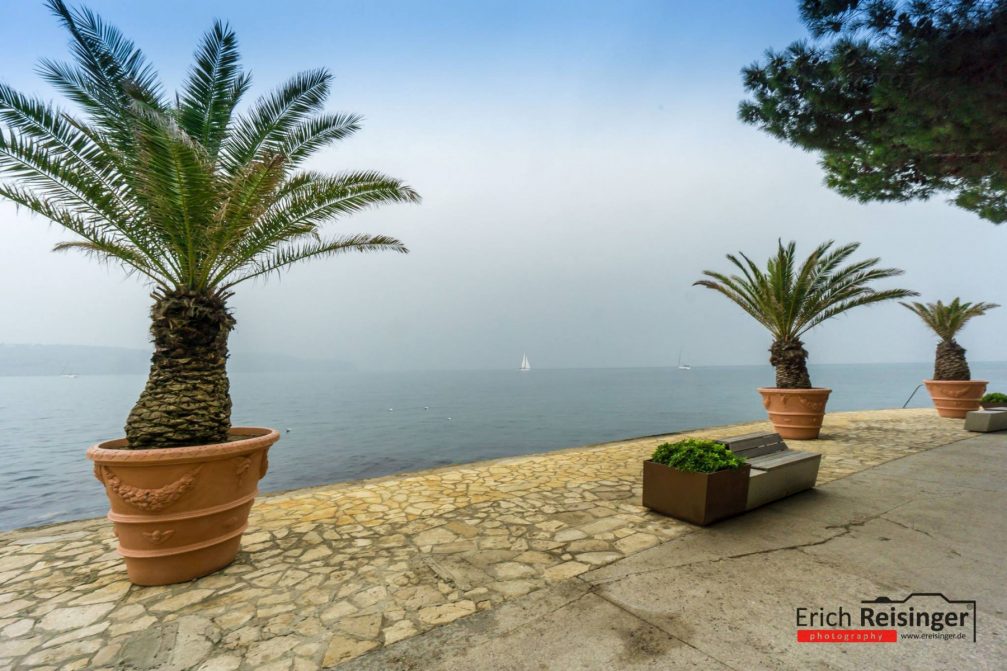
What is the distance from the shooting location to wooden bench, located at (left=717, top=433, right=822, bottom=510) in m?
4.73

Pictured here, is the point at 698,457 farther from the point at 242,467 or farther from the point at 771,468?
the point at 242,467

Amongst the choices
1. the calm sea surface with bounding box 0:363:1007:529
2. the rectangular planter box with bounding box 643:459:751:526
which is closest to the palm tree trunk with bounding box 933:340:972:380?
the rectangular planter box with bounding box 643:459:751:526

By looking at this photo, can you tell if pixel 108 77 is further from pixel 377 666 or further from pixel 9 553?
pixel 377 666

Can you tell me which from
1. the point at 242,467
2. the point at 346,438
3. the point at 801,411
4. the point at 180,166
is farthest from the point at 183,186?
the point at 346,438

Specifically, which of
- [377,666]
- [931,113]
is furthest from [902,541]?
[377,666]

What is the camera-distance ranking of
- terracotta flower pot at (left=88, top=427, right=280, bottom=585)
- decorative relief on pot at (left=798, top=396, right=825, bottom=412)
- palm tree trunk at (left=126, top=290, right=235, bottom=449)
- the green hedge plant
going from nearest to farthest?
terracotta flower pot at (left=88, top=427, right=280, bottom=585)
palm tree trunk at (left=126, top=290, right=235, bottom=449)
the green hedge plant
decorative relief on pot at (left=798, top=396, right=825, bottom=412)

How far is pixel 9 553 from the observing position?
4113 mm

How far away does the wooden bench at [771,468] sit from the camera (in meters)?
4.73

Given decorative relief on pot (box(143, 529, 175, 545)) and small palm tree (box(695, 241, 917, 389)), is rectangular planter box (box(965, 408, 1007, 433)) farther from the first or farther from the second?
decorative relief on pot (box(143, 529, 175, 545))

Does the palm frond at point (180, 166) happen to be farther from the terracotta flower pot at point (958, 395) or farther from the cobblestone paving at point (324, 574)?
the terracotta flower pot at point (958, 395)

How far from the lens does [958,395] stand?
11.8 meters

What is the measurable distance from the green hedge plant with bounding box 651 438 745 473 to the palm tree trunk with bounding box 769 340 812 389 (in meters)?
6.30

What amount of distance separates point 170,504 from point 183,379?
963mm

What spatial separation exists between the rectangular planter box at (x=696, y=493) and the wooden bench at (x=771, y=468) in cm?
27
